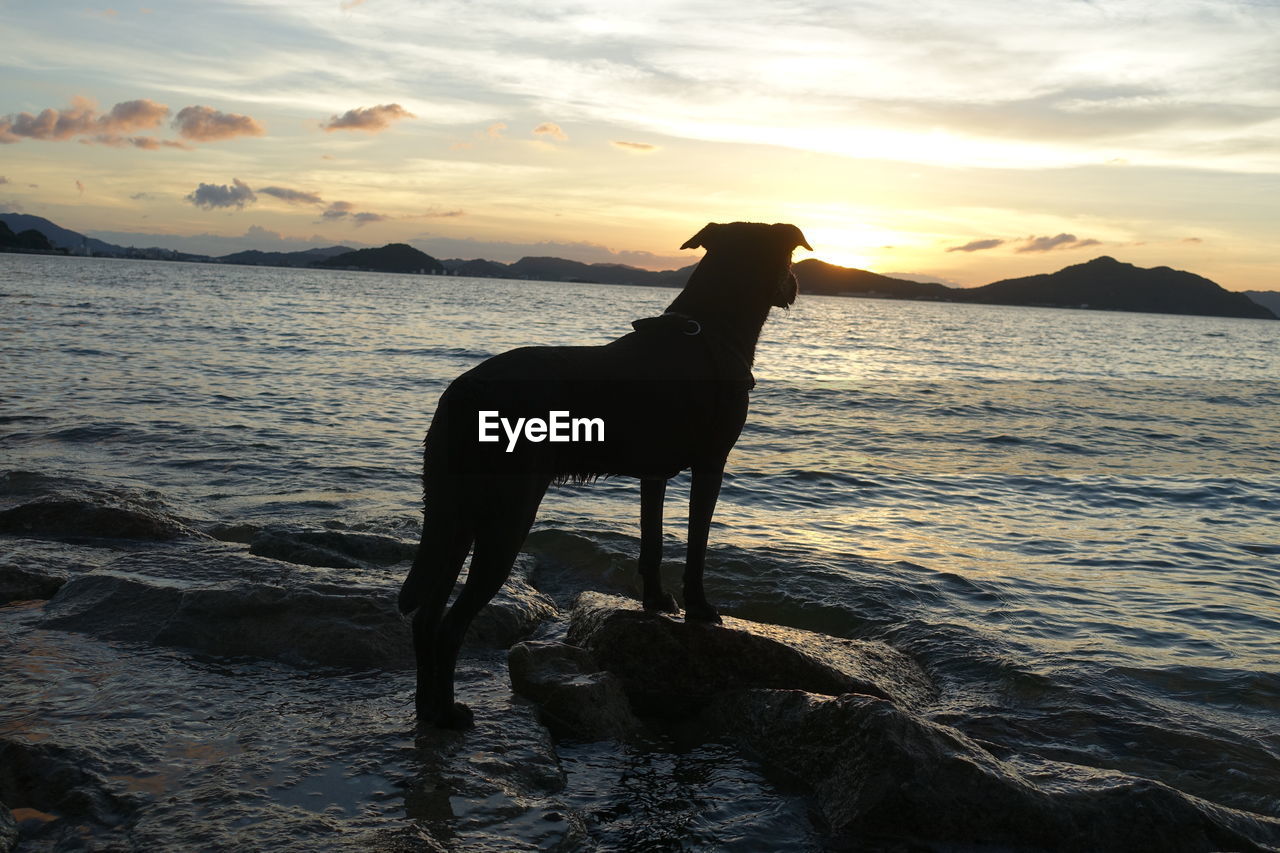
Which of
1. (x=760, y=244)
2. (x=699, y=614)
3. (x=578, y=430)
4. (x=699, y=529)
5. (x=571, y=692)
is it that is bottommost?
(x=571, y=692)

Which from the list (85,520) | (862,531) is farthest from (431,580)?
(862,531)

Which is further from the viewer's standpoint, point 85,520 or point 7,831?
point 85,520

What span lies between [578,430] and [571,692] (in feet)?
5.37

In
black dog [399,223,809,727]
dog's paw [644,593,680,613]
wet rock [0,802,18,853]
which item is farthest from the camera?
dog's paw [644,593,680,613]

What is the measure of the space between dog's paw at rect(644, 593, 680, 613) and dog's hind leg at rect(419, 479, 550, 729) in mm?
1584

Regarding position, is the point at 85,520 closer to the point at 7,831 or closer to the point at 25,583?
the point at 25,583

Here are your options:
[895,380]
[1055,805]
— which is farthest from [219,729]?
[895,380]

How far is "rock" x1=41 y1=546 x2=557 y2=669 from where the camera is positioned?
6031 millimetres

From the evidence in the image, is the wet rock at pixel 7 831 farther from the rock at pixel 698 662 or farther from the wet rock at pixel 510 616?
the rock at pixel 698 662

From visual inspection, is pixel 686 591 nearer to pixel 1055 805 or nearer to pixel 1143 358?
pixel 1055 805

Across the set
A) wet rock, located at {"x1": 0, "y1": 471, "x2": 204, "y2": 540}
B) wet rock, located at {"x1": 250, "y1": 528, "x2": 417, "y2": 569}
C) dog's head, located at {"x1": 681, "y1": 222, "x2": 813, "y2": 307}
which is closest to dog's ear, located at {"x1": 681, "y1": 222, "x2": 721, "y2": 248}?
dog's head, located at {"x1": 681, "y1": 222, "x2": 813, "y2": 307}

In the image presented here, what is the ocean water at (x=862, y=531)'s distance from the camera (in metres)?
5.19

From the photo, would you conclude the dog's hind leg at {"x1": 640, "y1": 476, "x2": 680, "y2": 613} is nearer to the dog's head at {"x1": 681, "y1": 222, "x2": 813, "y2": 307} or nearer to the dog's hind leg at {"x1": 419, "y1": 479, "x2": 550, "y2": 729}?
the dog's hind leg at {"x1": 419, "y1": 479, "x2": 550, "y2": 729}

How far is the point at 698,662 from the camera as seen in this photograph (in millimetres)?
5934
